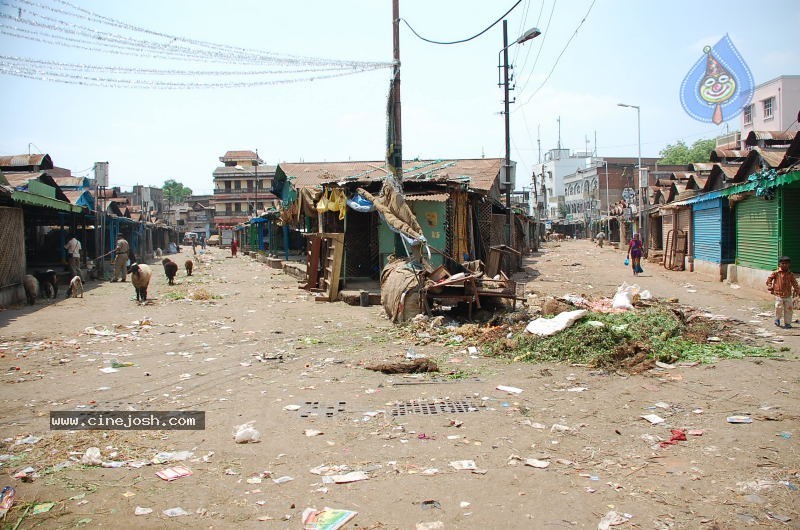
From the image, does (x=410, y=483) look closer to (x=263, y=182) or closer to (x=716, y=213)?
(x=716, y=213)

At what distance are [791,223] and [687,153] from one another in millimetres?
62707

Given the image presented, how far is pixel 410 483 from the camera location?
154 inches

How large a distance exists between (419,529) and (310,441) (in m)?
1.67

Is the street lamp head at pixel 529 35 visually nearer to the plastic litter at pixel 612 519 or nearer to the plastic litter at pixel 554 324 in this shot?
the plastic litter at pixel 554 324

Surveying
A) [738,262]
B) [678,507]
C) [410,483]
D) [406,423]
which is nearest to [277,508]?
[410,483]

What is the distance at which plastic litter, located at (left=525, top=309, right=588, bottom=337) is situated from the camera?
805 cm

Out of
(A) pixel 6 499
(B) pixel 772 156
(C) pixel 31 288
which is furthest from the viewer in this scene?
(B) pixel 772 156

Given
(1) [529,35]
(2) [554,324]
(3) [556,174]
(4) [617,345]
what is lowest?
(4) [617,345]

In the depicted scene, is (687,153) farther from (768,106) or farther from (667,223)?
(667,223)

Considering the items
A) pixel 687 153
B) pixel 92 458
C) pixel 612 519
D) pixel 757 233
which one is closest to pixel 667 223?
pixel 757 233

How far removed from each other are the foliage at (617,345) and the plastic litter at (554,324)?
0.26ft

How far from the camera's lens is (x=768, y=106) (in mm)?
40531
